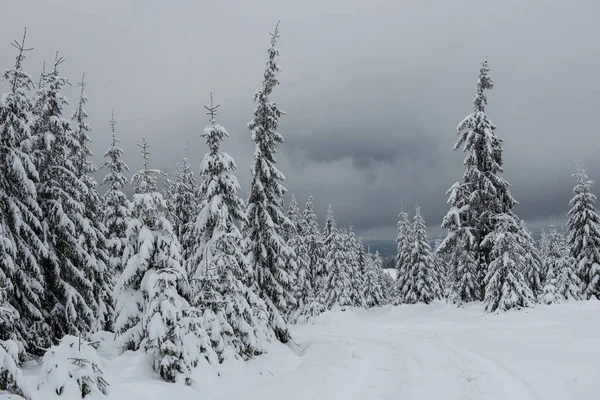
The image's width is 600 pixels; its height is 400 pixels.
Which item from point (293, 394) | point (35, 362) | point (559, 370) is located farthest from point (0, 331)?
point (559, 370)

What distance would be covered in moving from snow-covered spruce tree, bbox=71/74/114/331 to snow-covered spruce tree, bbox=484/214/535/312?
24226mm

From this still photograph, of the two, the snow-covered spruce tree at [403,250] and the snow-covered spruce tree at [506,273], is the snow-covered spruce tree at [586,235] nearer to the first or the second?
the snow-covered spruce tree at [506,273]

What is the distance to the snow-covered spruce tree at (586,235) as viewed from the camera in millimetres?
32500

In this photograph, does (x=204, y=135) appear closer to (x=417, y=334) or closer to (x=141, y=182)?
(x=141, y=182)

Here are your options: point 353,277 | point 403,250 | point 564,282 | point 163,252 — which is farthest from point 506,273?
point 353,277

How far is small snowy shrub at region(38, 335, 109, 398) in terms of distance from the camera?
8180 mm

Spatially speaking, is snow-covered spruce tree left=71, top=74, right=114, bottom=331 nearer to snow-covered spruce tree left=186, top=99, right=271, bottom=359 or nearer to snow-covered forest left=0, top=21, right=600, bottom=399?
snow-covered forest left=0, top=21, right=600, bottom=399

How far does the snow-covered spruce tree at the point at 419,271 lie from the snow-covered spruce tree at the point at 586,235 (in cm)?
1682

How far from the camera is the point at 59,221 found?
17766 mm

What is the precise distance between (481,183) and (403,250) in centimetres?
2445

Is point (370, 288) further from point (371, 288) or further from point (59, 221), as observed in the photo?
point (59, 221)

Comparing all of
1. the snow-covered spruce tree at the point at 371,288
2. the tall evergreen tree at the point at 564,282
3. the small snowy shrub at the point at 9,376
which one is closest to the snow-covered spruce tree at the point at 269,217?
the small snowy shrub at the point at 9,376

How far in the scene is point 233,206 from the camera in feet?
55.4

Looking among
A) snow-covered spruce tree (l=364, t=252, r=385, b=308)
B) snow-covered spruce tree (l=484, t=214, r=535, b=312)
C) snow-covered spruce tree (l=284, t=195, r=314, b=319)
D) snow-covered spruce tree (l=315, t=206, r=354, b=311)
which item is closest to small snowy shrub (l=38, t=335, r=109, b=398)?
snow-covered spruce tree (l=284, t=195, r=314, b=319)
